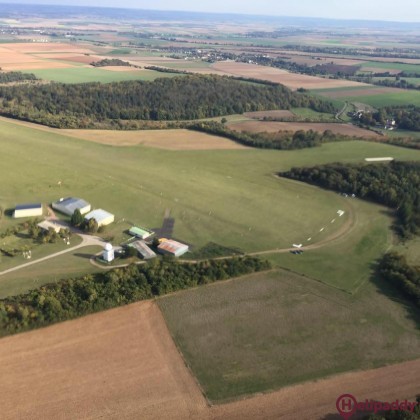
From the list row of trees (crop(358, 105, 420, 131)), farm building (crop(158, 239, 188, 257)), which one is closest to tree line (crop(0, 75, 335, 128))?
row of trees (crop(358, 105, 420, 131))

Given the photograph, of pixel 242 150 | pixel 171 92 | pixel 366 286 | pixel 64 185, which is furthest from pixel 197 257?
pixel 171 92

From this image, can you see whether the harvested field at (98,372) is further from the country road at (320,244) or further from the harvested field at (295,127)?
the harvested field at (295,127)

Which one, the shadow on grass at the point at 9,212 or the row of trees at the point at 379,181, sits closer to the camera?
the shadow on grass at the point at 9,212

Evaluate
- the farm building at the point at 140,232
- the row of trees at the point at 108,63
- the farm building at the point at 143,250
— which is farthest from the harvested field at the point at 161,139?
the row of trees at the point at 108,63

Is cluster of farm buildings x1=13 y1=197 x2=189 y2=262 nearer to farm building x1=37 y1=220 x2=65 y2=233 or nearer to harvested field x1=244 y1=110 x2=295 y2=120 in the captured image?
farm building x1=37 y1=220 x2=65 y2=233

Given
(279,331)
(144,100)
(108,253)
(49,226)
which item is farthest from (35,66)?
(279,331)

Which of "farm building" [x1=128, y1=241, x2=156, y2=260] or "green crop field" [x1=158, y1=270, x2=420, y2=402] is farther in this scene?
"farm building" [x1=128, y1=241, x2=156, y2=260]

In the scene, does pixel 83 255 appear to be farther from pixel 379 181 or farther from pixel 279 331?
pixel 379 181

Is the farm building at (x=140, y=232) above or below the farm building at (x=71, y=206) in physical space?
below
